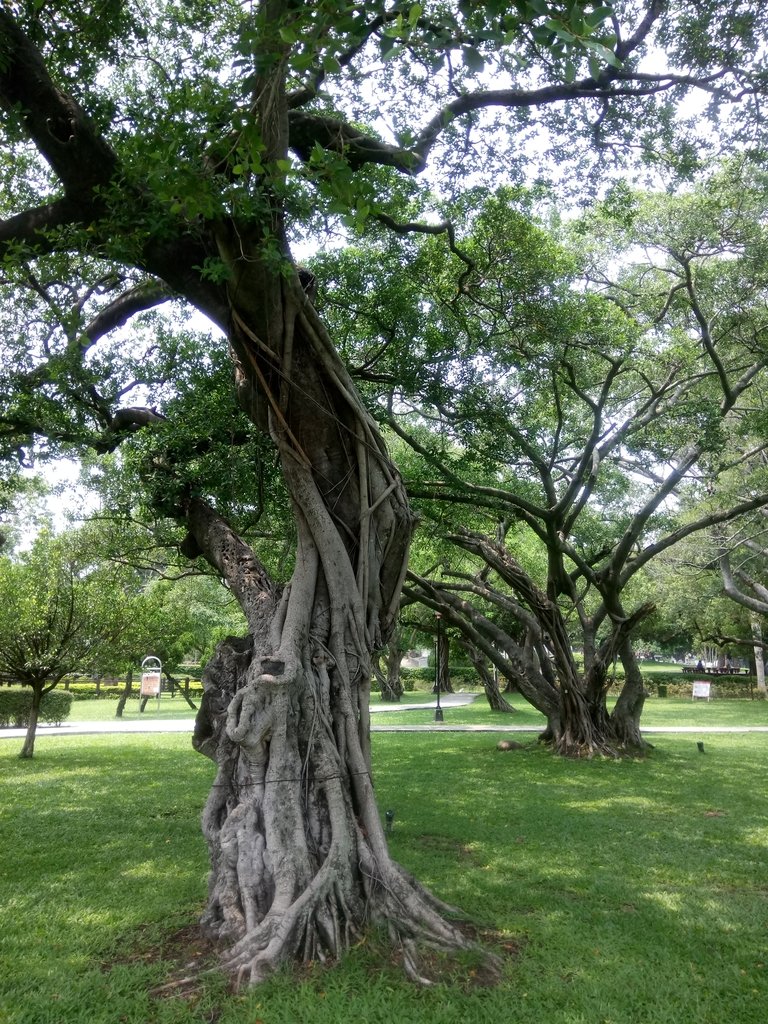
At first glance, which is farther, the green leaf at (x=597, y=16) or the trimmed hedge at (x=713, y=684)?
the trimmed hedge at (x=713, y=684)

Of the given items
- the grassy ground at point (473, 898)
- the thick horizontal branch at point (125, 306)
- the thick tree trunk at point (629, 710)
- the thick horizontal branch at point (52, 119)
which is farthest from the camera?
the thick tree trunk at point (629, 710)

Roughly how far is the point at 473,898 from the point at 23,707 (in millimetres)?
17621

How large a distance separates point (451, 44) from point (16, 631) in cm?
1239

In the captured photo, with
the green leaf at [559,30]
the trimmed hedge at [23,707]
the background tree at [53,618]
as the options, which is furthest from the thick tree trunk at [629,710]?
the trimmed hedge at [23,707]

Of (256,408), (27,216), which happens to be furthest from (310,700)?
(27,216)

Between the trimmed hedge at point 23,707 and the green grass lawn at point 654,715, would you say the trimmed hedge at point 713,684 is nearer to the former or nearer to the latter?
the green grass lawn at point 654,715

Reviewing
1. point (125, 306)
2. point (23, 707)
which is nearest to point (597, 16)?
point (125, 306)

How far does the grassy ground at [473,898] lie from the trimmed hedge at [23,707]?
847 centimetres

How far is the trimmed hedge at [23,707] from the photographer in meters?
19.6

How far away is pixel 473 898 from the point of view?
5.64 metres

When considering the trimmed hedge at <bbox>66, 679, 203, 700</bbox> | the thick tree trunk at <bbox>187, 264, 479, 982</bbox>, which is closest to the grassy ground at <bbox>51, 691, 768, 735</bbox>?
the trimmed hedge at <bbox>66, 679, 203, 700</bbox>

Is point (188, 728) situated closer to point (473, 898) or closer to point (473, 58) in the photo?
point (473, 898)

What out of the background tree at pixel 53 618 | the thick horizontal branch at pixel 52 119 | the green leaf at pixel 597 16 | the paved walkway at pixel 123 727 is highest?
the thick horizontal branch at pixel 52 119

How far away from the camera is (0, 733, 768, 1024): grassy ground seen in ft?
12.8
